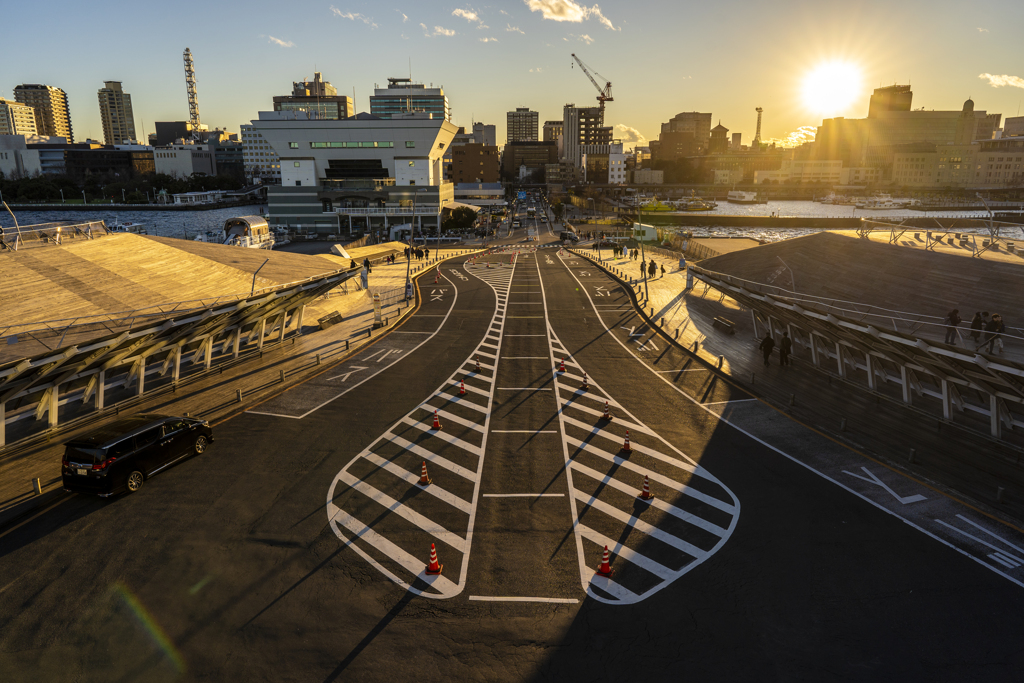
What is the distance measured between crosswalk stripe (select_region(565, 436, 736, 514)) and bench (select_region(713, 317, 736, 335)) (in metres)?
21.9

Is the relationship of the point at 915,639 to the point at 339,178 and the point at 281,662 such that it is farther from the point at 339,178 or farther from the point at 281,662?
the point at 339,178

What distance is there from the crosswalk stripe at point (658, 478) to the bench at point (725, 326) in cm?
2188

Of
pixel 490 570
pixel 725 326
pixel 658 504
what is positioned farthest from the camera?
pixel 725 326

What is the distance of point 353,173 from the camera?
140 m

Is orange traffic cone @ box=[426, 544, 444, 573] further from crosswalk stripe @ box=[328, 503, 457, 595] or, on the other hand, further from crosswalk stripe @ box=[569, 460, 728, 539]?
crosswalk stripe @ box=[569, 460, 728, 539]

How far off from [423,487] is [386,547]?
3.39m

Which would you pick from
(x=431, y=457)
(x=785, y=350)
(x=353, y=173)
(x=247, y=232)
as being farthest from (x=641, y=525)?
(x=353, y=173)

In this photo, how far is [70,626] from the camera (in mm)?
12289

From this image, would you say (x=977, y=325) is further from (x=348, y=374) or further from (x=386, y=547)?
(x=348, y=374)

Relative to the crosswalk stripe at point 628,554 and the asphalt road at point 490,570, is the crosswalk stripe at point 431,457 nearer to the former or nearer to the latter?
the asphalt road at point 490,570

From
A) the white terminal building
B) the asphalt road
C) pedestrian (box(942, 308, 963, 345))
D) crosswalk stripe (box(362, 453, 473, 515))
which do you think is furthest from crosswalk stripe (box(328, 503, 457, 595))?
the white terminal building

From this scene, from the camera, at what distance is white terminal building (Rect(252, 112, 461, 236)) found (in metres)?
134

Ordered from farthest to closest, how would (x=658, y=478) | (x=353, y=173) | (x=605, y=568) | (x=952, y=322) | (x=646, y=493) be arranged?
(x=353, y=173)
(x=952, y=322)
(x=658, y=478)
(x=646, y=493)
(x=605, y=568)

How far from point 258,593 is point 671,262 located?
70.4 m
